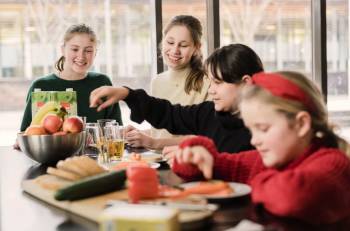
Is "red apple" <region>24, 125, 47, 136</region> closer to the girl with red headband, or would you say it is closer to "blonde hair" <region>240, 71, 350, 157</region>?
the girl with red headband

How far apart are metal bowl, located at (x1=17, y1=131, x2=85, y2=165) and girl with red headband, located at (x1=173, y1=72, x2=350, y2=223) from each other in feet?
2.28

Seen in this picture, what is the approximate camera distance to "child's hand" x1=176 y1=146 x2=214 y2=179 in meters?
1.42

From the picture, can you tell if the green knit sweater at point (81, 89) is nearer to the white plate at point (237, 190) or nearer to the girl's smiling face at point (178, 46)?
the girl's smiling face at point (178, 46)

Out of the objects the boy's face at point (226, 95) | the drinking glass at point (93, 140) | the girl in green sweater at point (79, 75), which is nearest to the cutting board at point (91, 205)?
the drinking glass at point (93, 140)

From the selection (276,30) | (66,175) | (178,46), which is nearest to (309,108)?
(66,175)

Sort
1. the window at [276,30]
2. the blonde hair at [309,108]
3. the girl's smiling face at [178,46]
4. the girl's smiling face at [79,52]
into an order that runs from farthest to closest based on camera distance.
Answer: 1. the window at [276,30]
2. the girl's smiling face at [79,52]
3. the girl's smiling face at [178,46]
4. the blonde hair at [309,108]

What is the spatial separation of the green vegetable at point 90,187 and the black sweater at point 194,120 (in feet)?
2.22

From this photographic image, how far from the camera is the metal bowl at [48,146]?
195 cm

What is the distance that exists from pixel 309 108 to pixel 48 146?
101 cm

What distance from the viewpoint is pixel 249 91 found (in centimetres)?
131

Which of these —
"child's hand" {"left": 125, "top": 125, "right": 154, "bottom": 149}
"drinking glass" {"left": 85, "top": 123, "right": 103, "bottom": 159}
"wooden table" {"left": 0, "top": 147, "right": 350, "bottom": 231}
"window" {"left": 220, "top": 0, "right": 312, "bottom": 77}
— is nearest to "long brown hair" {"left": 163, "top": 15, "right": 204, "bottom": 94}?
"child's hand" {"left": 125, "top": 125, "right": 154, "bottom": 149}

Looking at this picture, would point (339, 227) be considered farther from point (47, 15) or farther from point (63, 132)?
point (47, 15)

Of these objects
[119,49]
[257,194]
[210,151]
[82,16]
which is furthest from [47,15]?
[257,194]

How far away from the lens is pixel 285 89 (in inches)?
49.0
